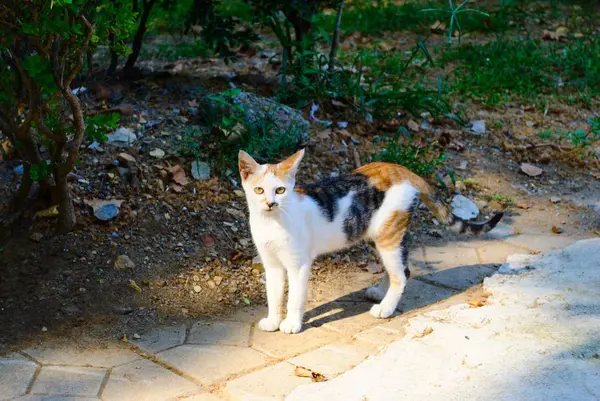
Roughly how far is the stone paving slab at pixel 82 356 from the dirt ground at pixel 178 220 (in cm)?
14

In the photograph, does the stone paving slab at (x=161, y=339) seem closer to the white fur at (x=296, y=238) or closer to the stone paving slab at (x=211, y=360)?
the stone paving slab at (x=211, y=360)

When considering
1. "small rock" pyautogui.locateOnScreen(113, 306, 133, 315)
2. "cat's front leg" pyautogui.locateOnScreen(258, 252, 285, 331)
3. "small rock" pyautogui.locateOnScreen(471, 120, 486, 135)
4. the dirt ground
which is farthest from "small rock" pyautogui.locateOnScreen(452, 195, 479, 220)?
"small rock" pyautogui.locateOnScreen(113, 306, 133, 315)

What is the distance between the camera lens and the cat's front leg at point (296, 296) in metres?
4.09

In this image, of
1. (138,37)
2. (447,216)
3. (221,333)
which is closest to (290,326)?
(221,333)

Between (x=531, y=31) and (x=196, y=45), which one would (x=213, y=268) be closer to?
(x=196, y=45)

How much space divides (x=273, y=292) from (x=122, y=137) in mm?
2029

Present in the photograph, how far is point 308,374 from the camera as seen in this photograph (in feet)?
11.7

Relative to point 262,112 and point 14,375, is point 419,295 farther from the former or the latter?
point 14,375

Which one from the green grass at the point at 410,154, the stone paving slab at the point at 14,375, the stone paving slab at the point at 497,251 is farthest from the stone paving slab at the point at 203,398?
the green grass at the point at 410,154

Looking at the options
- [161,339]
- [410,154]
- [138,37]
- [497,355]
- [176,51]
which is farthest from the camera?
[176,51]

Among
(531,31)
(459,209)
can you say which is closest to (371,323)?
(459,209)

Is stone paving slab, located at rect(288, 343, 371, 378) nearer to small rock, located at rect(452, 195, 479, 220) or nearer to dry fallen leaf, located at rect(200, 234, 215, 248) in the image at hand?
dry fallen leaf, located at rect(200, 234, 215, 248)

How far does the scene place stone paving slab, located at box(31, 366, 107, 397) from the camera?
3.44 m

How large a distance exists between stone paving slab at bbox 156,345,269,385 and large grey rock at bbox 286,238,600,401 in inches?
18.5
